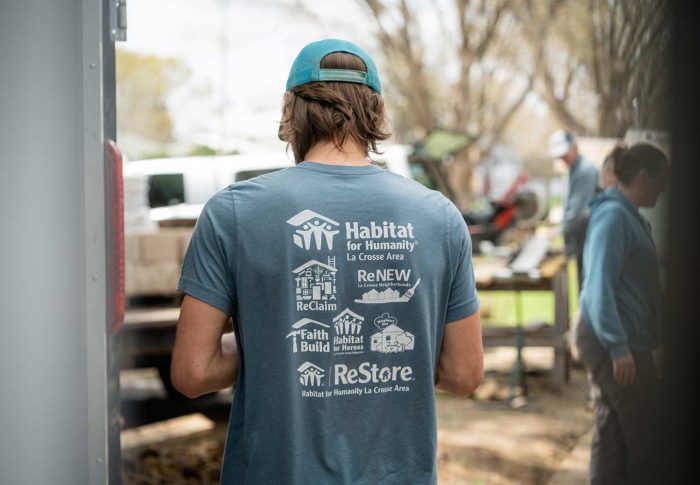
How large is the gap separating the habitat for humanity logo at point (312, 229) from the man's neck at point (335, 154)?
0.14 m

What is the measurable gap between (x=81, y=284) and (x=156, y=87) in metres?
4.15

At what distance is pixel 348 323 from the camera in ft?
5.51

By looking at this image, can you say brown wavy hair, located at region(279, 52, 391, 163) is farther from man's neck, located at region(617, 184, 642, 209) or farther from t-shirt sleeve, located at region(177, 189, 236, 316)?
man's neck, located at region(617, 184, 642, 209)

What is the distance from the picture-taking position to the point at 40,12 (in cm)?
Answer: 193

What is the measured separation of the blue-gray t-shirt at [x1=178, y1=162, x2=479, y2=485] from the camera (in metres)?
1.64

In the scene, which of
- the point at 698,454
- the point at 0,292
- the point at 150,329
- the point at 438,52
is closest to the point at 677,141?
the point at 698,454

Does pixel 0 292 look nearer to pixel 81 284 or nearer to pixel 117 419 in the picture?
pixel 81 284

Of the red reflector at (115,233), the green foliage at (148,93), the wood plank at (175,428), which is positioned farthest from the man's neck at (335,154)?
the wood plank at (175,428)

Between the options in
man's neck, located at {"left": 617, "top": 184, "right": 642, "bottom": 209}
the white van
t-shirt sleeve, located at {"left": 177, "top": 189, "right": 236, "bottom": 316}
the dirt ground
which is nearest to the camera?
t-shirt sleeve, located at {"left": 177, "top": 189, "right": 236, "bottom": 316}

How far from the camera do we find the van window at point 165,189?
5922mm

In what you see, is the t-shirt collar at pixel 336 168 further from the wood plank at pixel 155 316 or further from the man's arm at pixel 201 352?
the wood plank at pixel 155 316

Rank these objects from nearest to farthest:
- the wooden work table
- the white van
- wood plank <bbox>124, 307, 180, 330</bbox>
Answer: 1. wood plank <bbox>124, 307, 180, 330</bbox>
2. the white van
3. the wooden work table

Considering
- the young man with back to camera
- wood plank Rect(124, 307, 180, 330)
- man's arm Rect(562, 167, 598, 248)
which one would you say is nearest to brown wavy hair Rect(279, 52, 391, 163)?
the young man with back to camera

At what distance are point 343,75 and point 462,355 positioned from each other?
0.67m
